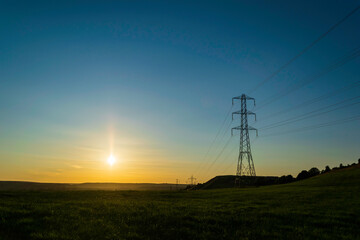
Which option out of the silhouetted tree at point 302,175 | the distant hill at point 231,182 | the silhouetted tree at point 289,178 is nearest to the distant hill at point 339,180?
the distant hill at point 231,182

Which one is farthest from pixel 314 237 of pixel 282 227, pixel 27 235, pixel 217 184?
pixel 217 184

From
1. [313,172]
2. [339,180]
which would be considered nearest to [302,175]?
[313,172]

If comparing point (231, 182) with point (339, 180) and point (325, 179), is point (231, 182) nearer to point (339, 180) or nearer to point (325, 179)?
point (325, 179)

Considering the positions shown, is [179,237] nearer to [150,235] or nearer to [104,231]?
[150,235]

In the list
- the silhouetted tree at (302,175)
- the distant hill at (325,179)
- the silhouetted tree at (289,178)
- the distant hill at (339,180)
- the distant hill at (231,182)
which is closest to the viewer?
the distant hill at (339,180)

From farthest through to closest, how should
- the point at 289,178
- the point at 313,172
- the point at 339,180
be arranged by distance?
1. the point at 313,172
2. the point at 289,178
3. the point at 339,180

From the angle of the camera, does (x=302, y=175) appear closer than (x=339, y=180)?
No

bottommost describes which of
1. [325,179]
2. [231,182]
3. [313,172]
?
[231,182]

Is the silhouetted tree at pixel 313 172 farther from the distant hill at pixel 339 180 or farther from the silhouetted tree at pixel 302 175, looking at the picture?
the distant hill at pixel 339 180

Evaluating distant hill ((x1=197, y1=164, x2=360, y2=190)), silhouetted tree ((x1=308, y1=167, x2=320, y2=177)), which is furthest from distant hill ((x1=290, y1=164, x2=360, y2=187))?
silhouetted tree ((x1=308, y1=167, x2=320, y2=177))

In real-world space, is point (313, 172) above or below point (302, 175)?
above

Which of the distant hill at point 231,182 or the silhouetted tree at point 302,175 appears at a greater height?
the silhouetted tree at point 302,175

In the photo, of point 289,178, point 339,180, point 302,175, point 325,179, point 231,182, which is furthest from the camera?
point 231,182

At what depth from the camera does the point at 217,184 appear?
523 feet
